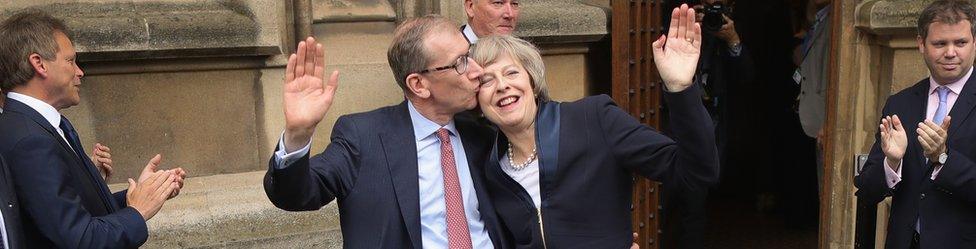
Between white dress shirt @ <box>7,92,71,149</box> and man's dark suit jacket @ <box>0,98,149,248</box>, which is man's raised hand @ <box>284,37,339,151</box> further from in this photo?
white dress shirt @ <box>7,92,71,149</box>

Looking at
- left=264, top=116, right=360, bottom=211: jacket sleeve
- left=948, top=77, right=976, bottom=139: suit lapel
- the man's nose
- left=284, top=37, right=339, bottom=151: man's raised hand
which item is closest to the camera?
the man's nose

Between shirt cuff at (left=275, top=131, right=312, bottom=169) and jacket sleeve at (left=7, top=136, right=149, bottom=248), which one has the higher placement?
shirt cuff at (left=275, top=131, right=312, bottom=169)

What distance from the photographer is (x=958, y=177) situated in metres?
3.62

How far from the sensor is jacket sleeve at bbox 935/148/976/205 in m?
3.61

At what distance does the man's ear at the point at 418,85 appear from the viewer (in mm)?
2953

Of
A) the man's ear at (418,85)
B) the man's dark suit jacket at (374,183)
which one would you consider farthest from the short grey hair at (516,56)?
the man's dark suit jacket at (374,183)

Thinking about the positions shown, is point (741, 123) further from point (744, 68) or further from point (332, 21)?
point (332, 21)

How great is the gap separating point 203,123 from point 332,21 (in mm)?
758

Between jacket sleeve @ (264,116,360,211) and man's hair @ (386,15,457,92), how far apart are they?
0.68ft

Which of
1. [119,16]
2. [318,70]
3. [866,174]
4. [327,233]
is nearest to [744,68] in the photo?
[866,174]

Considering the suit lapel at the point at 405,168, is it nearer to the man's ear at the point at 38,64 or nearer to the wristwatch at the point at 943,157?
the man's ear at the point at 38,64

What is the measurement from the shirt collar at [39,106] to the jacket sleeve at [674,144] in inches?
62.2

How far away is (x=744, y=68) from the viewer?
19.9 ft

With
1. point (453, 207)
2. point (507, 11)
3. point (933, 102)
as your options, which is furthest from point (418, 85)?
point (933, 102)
